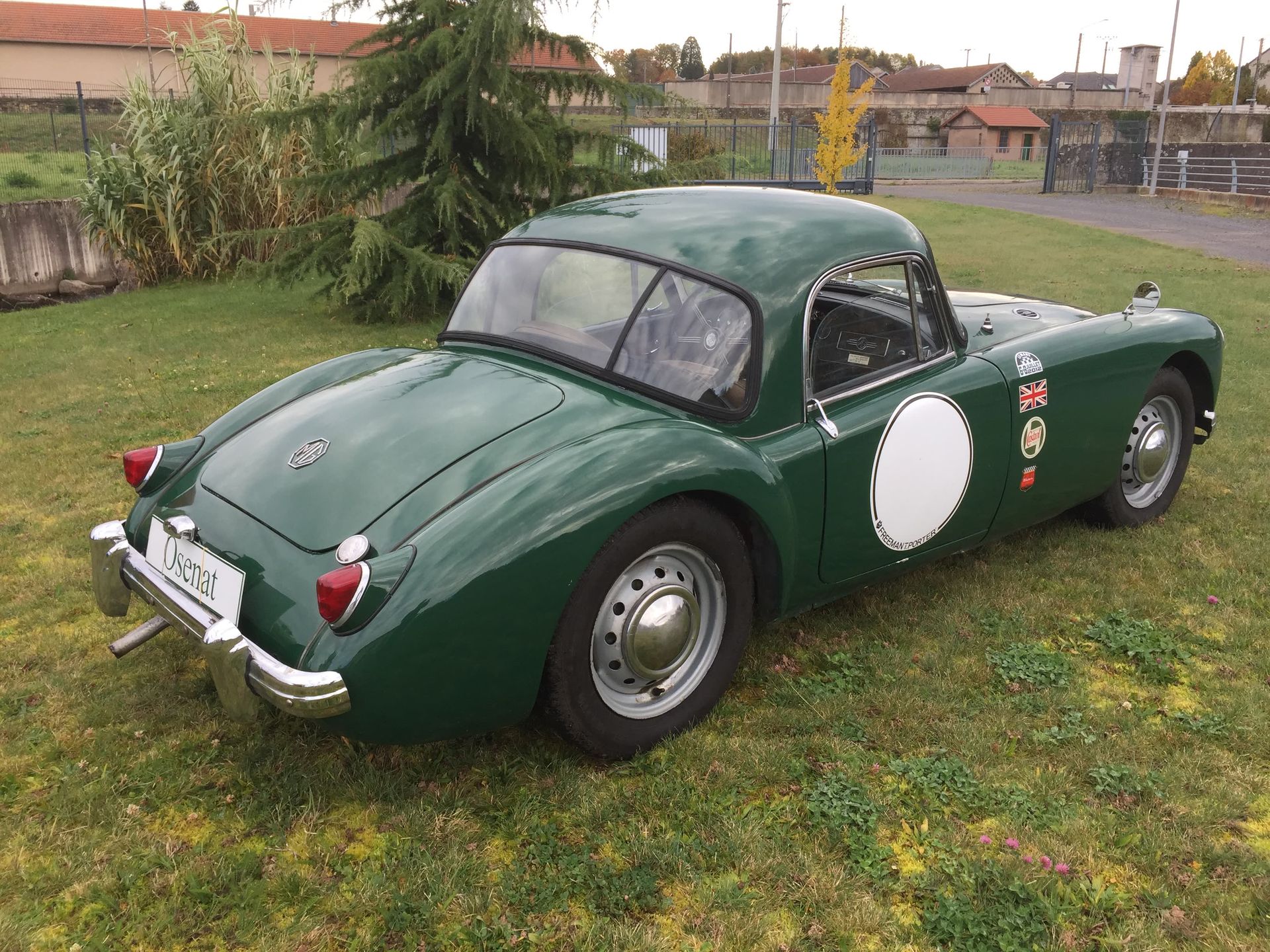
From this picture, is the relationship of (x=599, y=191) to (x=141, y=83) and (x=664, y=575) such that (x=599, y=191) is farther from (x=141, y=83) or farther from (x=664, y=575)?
(x=664, y=575)

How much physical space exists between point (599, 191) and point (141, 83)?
6589 millimetres

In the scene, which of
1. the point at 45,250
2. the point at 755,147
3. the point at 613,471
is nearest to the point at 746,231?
the point at 613,471

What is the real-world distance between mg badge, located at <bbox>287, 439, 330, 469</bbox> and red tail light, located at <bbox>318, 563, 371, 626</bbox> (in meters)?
0.64

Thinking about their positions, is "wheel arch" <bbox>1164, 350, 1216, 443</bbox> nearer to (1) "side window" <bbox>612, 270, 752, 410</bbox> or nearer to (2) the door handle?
(2) the door handle

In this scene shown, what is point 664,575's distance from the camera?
9.41 feet

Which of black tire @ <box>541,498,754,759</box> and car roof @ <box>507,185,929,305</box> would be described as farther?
car roof @ <box>507,185,929,305</box>

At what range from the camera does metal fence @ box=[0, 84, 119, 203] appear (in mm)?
14188

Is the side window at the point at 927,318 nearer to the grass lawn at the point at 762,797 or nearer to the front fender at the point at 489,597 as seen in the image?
the grass lawn at the point at 762,797

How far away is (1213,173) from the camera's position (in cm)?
2855

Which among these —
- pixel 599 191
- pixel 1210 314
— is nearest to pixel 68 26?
pixel 599 191

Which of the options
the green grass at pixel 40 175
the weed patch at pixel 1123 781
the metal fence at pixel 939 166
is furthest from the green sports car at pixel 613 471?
the metal fence at pixel 939 166

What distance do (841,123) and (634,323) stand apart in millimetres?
15371

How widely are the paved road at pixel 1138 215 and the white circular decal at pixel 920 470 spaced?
13.7 metres

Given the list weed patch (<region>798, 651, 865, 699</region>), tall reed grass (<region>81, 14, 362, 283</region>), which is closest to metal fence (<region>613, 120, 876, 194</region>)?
tall reed grass (<region>81, 14, 362, 283</region>)
